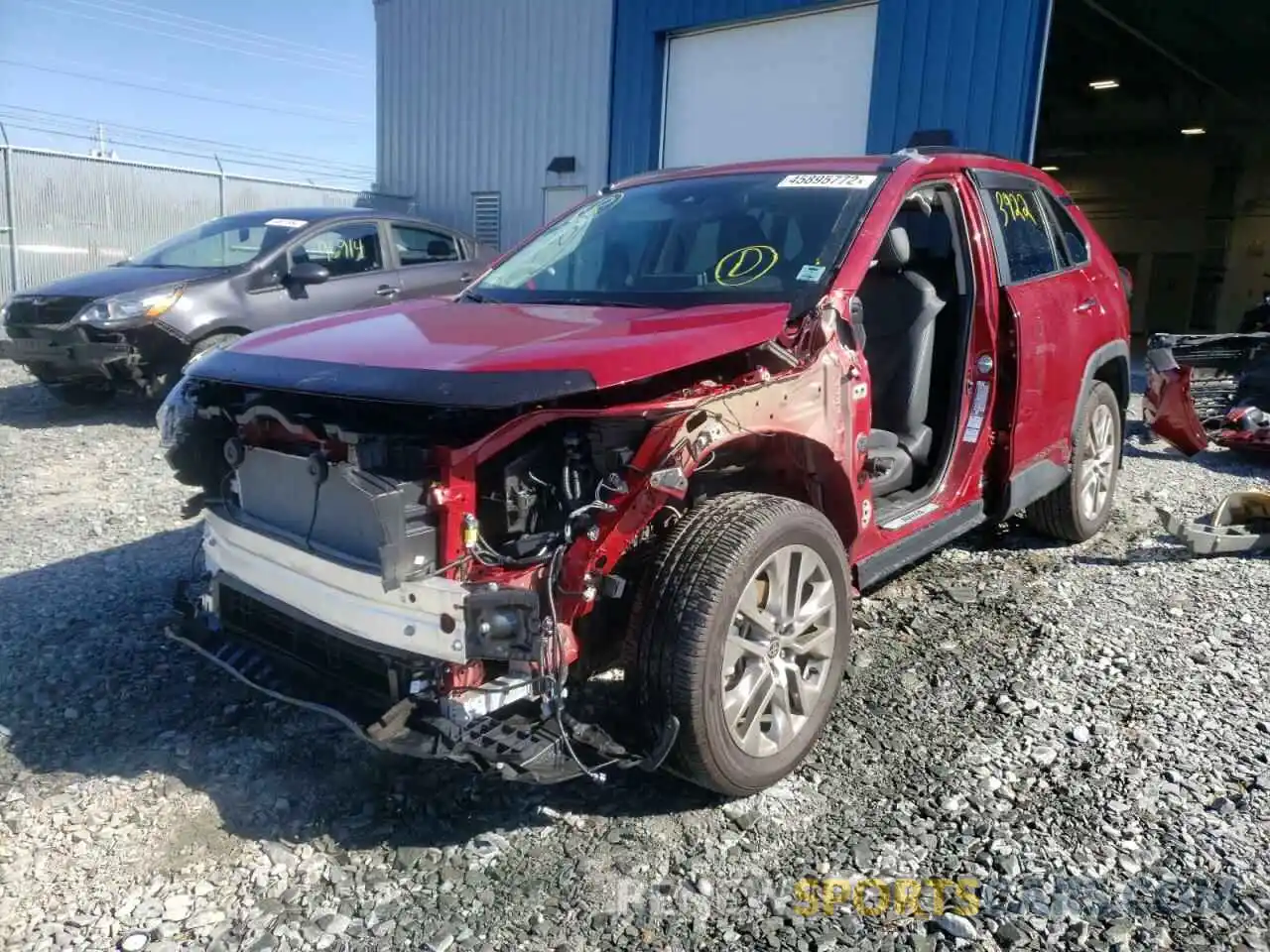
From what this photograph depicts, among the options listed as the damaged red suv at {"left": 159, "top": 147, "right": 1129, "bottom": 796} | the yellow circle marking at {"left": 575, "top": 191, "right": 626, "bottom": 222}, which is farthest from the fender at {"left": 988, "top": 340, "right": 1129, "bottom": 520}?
the yellow circle marking at {"left": 575, "top": 191, "right": 626, "bottom": 222}

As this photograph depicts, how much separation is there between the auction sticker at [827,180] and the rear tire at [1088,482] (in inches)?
72.9

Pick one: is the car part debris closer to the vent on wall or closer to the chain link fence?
the chain link fence

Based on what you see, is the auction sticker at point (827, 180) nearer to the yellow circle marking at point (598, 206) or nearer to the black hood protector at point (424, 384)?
the yellow circle marking at point (598, 206)

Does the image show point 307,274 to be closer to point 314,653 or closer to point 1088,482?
point 314,653

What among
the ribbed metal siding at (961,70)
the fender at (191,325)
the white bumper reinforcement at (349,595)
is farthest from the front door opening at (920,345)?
the ribbed metal siding at (961,70)

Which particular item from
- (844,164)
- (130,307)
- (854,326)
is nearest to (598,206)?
(844,164)

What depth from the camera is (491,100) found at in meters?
15.8

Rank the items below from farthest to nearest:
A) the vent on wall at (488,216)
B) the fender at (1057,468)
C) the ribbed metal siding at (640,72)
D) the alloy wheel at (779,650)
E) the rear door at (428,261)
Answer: the vent on wall at (488,216) < the ribbed metal siding at (640,72) < the rear door at (428,261) < the fender at (1057,468) < the alloy wheel at (779,650)

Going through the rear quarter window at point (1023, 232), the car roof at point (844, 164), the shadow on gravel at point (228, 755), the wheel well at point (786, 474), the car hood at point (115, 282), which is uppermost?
the car roof at point (844, 164)

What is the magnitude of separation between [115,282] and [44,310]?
561 millimetres

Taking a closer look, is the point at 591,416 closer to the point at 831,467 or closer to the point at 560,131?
the point at 831,467

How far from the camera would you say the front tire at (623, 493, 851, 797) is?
2.54m

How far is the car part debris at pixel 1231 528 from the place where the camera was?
4.66 m

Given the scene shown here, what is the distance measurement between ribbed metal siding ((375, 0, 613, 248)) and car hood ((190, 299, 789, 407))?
11.0 m
